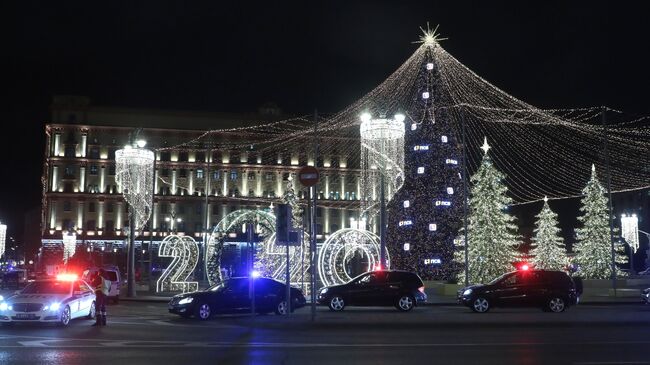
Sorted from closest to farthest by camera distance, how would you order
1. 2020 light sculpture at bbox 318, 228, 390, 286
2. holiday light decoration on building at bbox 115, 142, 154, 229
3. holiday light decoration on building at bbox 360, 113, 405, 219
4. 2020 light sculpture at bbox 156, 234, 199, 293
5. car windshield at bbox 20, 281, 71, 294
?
car windshield at bbox 20, 281, 71, 294 → holiday light decoration on building at bbox 360, 113, 405, 219 → holiday light decoration on building at bbox 115, 142, 154, 229 → 2020 light sculpture at bbox 318, 228, 390, 286 → 2020 light sculpture at bbox 156, 234, 199, 293

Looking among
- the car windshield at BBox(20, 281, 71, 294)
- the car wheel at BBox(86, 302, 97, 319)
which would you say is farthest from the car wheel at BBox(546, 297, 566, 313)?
the car windshield at BBox(20, 281, 71, 294)

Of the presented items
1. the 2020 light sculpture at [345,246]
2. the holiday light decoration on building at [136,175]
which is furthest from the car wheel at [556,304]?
the holiday light decoration on building at [136,175]

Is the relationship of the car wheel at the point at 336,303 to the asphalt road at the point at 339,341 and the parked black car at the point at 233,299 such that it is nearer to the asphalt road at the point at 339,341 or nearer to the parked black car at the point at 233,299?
the parked black car at the point at 233,299

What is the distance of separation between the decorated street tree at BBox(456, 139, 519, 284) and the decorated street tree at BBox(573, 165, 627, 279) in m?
5.60

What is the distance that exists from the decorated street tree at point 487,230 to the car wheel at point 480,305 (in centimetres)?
1711

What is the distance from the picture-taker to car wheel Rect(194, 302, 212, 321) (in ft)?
68.9

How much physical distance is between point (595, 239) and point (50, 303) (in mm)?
37950

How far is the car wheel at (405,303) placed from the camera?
25.0 m

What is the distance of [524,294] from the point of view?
2427 cm

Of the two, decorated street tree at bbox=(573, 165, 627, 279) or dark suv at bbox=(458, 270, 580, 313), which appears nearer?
dark suv at bbox=(458, 270, 580, 313)

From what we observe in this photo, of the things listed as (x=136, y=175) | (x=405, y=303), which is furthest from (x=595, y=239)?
(x=136, y=175)

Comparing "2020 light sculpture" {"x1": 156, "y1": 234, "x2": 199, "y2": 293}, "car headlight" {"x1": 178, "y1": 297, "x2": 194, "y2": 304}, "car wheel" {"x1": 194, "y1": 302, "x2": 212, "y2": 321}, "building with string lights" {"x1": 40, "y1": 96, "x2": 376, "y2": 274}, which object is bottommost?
"car wheel" {"x1": 194, "y1": 302, "x2": 212, "y2": 321}

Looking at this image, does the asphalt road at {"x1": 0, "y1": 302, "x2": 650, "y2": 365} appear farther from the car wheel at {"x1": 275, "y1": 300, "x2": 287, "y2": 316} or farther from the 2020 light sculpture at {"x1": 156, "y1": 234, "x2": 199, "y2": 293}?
the 2020 light sculpture at {"x1": 156, "y1": 234, "x2": 199, "y2": 293}

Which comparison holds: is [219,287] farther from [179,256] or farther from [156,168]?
[156,168]
